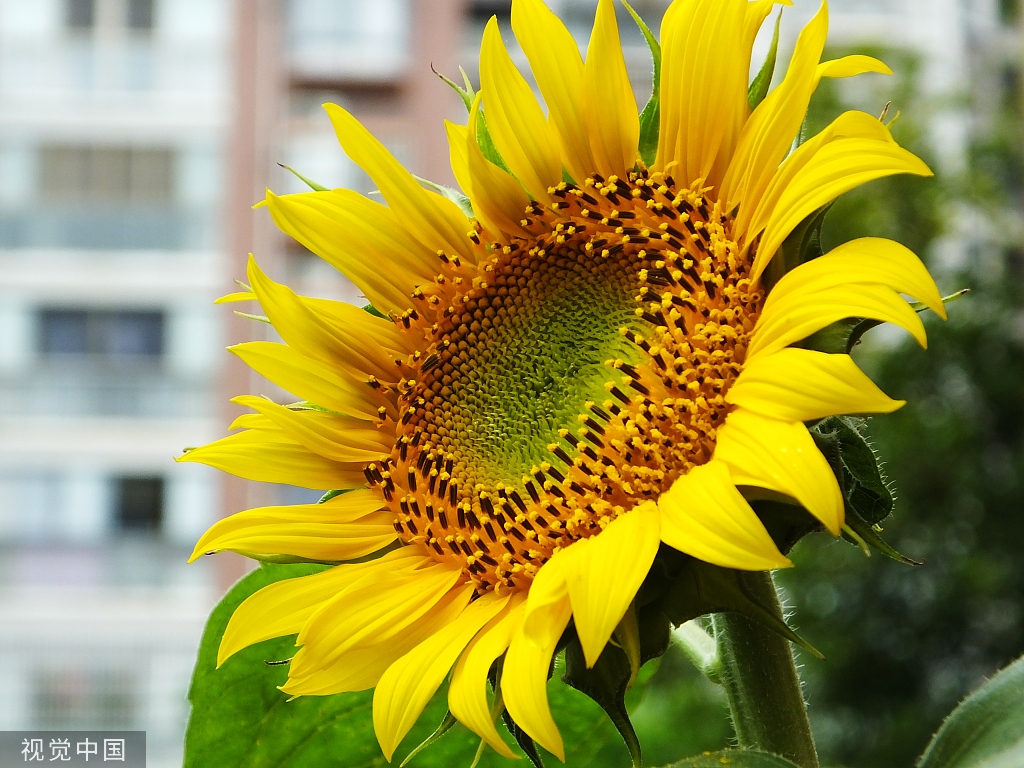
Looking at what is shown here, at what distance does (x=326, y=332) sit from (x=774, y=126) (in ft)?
0.76

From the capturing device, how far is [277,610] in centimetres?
51

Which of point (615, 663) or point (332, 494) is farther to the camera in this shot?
point (332, 494)

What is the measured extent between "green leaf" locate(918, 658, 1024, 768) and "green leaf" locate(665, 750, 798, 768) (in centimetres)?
7

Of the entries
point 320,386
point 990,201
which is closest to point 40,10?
point 990,201

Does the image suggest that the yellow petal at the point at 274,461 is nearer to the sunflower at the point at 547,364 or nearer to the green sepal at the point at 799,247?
the sunflower at the point at 547,364

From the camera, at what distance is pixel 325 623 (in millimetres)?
493

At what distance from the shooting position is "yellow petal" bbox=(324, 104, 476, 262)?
0.58 meters

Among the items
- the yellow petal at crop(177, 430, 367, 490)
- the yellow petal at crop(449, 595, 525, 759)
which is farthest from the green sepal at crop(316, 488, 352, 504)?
the yellow petal at crop(449, 595, 525, 759)

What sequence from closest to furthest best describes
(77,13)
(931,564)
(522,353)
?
(522,353) → (931,564) → (77,13)

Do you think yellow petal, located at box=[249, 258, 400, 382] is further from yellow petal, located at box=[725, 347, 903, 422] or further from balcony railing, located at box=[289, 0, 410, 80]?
balcony railing, located at box=[289, 0, 410, 80]

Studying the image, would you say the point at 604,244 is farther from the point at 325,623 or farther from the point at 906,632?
the point at 906,632

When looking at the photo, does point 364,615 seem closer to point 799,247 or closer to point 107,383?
point 799,247

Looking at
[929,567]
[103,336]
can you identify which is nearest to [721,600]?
[929,567]

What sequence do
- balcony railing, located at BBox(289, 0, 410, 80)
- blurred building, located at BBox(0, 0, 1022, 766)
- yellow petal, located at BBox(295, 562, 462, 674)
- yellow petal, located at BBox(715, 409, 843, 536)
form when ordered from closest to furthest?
yellow petal, located at BBox(715, 409, 843, 536) → yellow petal, located at BBox(295, 562, 462, 674) → blurred building, located at BBox(0, 0, 1022, 766) → balcony railing, located at BBox(289, 0, 410, 80)
